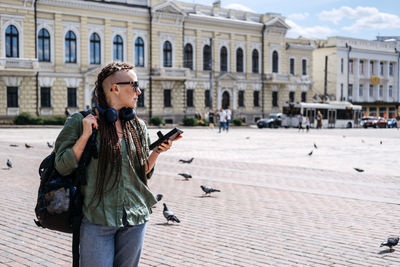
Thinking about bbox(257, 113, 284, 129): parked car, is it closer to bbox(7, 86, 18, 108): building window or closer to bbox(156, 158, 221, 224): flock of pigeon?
bbox(7, 86, 18, 108): building window

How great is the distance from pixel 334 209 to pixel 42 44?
39108 millimetres

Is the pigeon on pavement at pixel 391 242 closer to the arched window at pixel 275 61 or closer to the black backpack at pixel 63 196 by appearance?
the black backpack at pixel 63 196

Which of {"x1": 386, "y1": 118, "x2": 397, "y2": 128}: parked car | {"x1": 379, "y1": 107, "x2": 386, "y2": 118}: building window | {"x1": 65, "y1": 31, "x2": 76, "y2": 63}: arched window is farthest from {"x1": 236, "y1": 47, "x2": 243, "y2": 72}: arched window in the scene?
{"x1": 379, "y1": 107, "x2": 386, "y2": 118}: building window

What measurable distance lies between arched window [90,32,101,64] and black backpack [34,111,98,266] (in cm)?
4488

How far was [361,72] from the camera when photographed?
7419 cm

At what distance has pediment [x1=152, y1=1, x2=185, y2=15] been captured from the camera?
49.1 metres

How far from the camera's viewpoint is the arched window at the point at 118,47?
158ft

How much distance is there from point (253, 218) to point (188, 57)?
45694 millimetres

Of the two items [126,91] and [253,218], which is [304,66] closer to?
[253,218]

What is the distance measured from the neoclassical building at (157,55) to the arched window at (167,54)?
9cm

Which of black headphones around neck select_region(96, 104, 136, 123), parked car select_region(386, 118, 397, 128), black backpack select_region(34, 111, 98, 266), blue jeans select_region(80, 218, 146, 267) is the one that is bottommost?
parked car select_region(386, 118, 397, 128)

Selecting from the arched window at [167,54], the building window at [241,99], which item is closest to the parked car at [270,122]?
the building window at [241,99]

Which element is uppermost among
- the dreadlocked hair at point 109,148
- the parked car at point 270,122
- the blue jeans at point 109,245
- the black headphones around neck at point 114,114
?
the black headphones around neck at point 114,114

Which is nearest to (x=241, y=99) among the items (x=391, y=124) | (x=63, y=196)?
(x=391, y=124)
